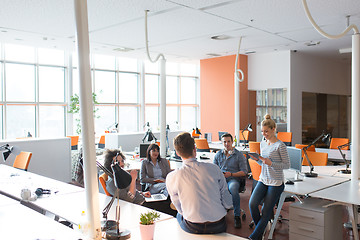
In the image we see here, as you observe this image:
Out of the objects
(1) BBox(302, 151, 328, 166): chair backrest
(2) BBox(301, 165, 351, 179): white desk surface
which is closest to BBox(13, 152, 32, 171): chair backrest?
(2) BBox(301, 165, 351, 179): white desk surface

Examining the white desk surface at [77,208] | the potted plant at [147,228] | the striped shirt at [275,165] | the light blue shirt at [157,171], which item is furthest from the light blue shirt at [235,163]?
the potted plant at [147,228]

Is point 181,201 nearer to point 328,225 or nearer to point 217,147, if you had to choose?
point 328,225

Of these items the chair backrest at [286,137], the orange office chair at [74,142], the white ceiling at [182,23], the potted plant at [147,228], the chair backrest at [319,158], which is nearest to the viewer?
the potted plant at [147,228]

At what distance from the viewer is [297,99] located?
401 inches

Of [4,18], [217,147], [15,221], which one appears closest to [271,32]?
[217,147]

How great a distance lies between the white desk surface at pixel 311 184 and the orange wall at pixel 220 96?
19.9 ft

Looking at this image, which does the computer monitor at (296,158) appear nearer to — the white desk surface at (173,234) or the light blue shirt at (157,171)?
the light blue shirt at (157,171)

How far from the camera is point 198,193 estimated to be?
8.11ft

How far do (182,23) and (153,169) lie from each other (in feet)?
9.47

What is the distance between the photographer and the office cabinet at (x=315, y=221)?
11.7 ft

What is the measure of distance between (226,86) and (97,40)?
14.6 ft

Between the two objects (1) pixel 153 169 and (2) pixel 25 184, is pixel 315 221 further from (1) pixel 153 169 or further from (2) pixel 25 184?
(2) pixel 25 184

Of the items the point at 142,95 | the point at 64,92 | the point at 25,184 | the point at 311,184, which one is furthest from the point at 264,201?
the point at 142,95

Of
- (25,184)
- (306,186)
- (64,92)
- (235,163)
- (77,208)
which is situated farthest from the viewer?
(64,92)
